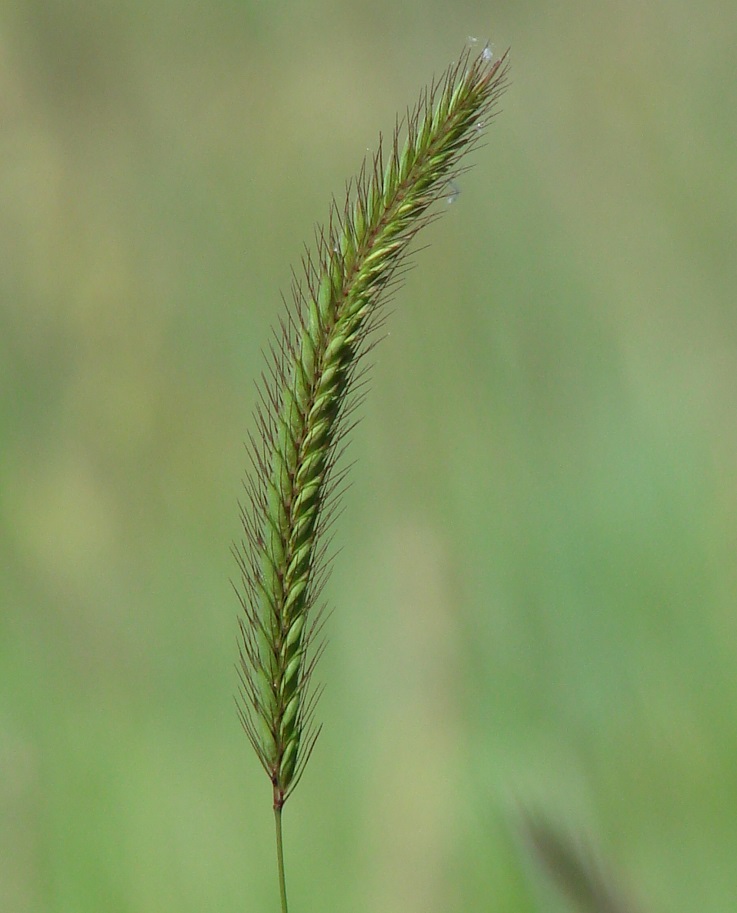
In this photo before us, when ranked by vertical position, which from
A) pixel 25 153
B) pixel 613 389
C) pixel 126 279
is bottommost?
pixel 613 389

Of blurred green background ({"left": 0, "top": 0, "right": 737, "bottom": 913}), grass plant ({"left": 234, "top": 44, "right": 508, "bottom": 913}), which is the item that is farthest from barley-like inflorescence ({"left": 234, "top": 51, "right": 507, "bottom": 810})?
blurred green background ({"left": 0, "top": 0, "right": 737, "bottom": 913})

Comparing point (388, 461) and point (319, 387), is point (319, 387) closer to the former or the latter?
point (319, 387)

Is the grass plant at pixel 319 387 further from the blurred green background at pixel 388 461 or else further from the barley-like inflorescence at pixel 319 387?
the blurred green background at pixel 388 461

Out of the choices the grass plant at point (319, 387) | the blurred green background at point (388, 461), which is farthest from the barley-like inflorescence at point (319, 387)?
the blurred green background at point (388, 461)

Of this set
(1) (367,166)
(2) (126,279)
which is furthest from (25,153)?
(1) (367,166)

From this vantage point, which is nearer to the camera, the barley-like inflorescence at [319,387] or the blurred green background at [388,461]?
the barley-like inflorescence at [319,387]

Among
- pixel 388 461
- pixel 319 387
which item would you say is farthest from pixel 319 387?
pixel 388 461

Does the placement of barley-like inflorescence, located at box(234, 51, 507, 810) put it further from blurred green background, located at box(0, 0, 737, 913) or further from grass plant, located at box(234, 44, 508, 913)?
blurred green background, located at box(0, 0, 737, 913)

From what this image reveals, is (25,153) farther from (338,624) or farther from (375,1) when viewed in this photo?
(338,624)
